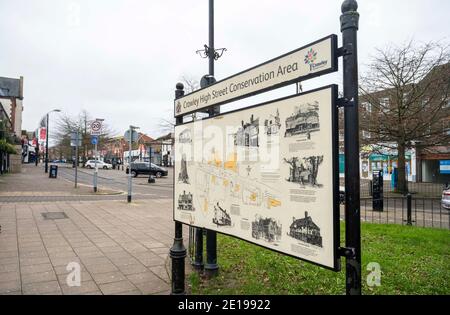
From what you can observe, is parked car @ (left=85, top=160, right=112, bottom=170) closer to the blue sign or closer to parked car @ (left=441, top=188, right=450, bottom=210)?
the blue sign

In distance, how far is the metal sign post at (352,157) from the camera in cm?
212

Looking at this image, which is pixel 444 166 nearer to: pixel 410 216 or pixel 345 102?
pixel 410 216

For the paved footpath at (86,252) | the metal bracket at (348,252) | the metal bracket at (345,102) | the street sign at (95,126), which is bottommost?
the paved footpath at (86,252)

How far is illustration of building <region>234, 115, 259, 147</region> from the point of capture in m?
2.91

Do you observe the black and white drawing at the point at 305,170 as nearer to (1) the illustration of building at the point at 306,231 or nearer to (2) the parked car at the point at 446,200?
(1) the illustration of building at the point at 306,231

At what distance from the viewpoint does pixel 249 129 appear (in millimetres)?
3010

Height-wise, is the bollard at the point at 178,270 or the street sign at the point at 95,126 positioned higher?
the street sign at the point at 95,126

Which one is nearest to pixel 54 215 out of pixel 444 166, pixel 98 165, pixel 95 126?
pixel 95 126

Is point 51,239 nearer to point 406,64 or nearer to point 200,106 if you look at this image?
point 200,106

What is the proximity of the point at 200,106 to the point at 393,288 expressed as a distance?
329cm

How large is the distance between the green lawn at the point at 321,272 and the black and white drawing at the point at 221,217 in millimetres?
1025

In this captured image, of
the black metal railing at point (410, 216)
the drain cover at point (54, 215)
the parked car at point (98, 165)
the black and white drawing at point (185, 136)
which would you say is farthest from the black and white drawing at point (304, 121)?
the parked car at point (98, 165)

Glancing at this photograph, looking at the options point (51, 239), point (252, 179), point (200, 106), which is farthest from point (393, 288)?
point (51, 239)

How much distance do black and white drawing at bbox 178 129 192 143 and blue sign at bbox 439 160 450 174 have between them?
35.5 meters
